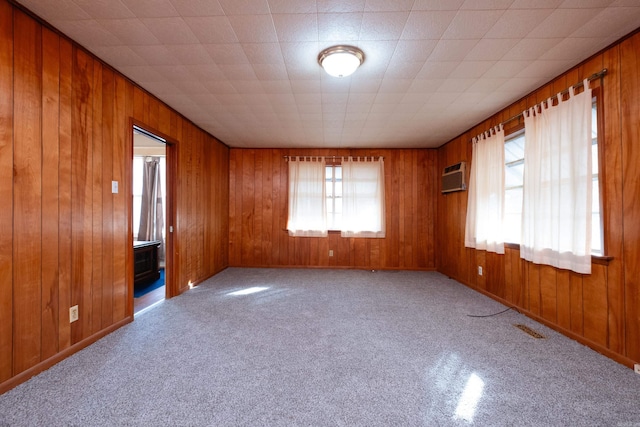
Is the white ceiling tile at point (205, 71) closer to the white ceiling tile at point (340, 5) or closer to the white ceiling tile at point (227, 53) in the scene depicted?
the white ceiling tile at point (227, 53)

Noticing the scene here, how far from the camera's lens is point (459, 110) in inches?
125

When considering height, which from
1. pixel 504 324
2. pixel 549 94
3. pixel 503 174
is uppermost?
A: pixel 549 94

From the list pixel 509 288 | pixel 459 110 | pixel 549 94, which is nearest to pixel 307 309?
pixel 509 288

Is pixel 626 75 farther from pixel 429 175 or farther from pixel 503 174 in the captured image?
pixel 429 175

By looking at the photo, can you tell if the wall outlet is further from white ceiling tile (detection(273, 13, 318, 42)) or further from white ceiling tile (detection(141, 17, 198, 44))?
white ceiling tile (detection(273, 13, 318, 42))

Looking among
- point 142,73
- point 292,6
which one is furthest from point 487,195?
point 142,73

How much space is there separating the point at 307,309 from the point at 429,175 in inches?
142

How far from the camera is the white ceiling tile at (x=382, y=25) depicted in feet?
5.41

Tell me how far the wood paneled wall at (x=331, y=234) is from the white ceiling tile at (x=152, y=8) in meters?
3.37

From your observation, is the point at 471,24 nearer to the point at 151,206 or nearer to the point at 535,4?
the point at 535,4

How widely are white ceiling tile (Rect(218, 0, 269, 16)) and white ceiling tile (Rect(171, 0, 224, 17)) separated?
5 centimetres

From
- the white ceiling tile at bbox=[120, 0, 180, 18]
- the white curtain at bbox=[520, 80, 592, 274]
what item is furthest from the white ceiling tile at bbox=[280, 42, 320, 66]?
the white curtain at bbox=[520, 80, 592, 274]

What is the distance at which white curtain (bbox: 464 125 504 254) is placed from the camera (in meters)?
3.09

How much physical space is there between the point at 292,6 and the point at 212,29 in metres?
0.63
